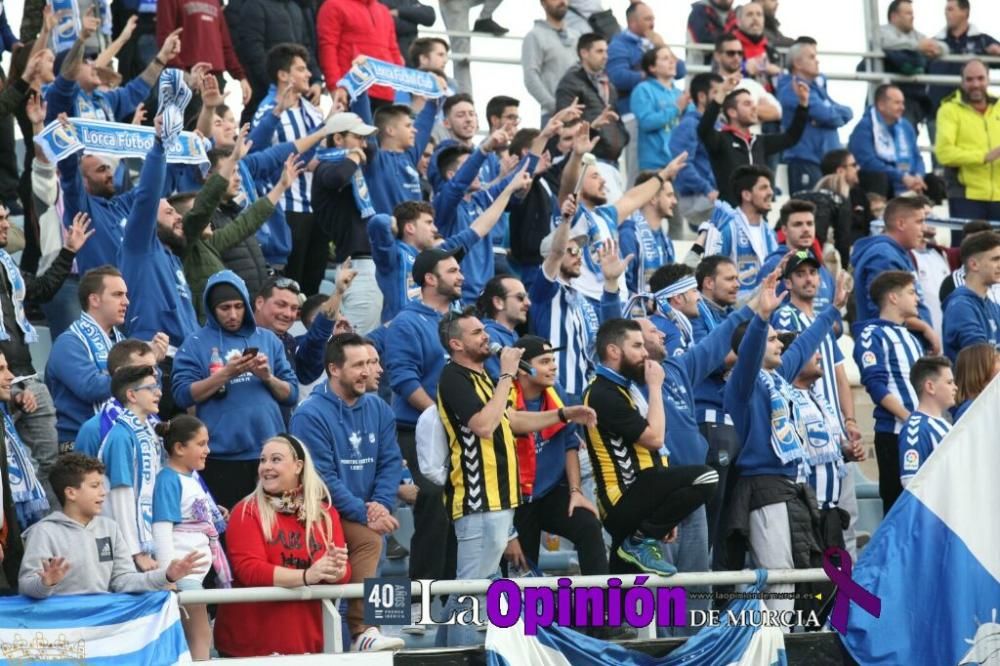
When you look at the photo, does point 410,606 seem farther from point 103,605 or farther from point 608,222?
point 608,222

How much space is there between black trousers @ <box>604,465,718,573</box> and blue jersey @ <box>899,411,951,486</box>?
157 centimetres

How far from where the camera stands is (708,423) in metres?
11.2

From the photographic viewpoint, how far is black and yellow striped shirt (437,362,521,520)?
32.3ft

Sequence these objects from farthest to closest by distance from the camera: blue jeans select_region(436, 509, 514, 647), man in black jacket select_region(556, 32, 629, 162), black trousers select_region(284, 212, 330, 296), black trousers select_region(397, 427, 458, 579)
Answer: man in black jacket select_region(556, 32, 629, 162)
black trousers select_region(284, 212, 330, 296)
black trousers select_region(397, 427, 458, 579)
blue jeans select_region(436, 509, 514, 647)

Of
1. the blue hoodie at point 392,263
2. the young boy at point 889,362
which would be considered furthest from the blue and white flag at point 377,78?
the young boy at point 889,362

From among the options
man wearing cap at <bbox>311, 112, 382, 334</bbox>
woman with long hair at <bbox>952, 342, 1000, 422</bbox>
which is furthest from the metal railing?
man wearing cap at <bbox>311, 112, 382, 334</bbox>

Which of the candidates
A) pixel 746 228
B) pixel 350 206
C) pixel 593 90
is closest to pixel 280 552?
pixel 350 206

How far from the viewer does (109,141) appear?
11484 mm

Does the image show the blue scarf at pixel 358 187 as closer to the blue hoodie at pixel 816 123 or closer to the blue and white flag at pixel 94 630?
the blue and white flag at pixel 94 630

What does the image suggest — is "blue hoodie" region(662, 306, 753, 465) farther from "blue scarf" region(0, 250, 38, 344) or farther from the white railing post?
"blue scarf" region(0, 250, 38, 344)

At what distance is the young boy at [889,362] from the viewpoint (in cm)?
1179

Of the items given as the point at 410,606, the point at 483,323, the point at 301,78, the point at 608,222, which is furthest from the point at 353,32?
the point at 410,606

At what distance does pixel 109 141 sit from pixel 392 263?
1809mm

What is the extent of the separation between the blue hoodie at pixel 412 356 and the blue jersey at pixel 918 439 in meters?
2.55
